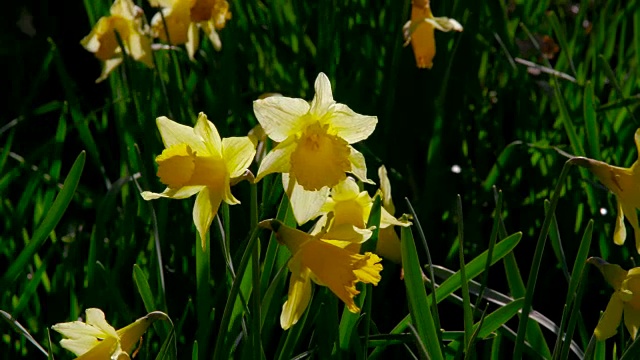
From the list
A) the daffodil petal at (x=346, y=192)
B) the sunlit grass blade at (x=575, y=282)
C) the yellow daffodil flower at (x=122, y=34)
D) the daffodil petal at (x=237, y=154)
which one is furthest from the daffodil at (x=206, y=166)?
the yellow daffodil flower at (x=122, y=34)

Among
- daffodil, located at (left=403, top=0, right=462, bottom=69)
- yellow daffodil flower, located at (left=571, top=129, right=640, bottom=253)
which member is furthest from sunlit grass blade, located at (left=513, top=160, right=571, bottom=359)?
daffodil, located at (left=403, top=0, right=462, bottom=69)

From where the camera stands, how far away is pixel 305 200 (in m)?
1.25

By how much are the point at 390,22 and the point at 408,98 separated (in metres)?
0.23

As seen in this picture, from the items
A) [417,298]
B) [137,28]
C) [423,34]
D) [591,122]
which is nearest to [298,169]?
[417,298]

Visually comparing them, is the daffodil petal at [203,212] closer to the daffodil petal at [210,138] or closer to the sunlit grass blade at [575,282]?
the daffodil petal at [210,138]

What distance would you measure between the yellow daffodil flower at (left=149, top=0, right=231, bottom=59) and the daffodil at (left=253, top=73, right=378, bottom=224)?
3.29 feet

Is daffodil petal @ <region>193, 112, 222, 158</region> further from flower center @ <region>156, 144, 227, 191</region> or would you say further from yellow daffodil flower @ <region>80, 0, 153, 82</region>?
yellow daffodil flower @ <region>80, 0, 153, 82</region>

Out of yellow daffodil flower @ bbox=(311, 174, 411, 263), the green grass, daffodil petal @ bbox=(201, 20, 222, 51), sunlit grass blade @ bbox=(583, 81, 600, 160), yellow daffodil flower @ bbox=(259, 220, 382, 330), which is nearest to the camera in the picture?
yellow daffodil flower @ bbox=(259, 220, 382, 330)

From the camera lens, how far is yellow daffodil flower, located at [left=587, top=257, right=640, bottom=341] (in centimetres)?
122

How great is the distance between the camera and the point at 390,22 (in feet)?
8.43

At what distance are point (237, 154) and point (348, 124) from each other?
16cm

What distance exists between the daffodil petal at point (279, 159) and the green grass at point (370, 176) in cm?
19

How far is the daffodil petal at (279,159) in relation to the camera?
1.18 m

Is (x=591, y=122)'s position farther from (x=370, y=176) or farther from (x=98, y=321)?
(x=98, y=321)
